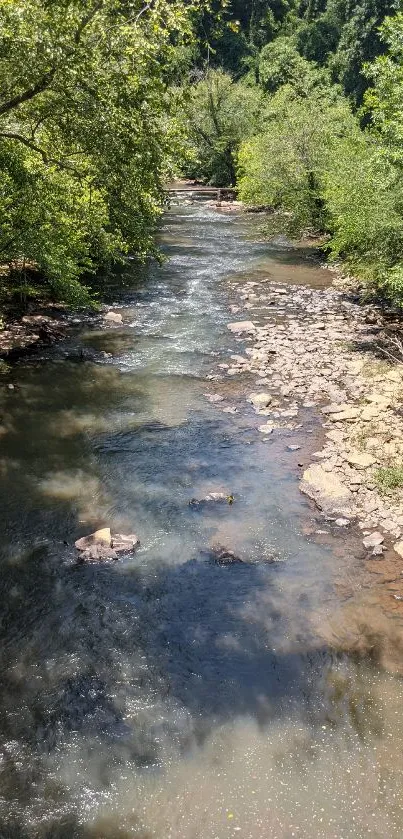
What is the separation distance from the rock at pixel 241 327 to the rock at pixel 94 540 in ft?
34.5

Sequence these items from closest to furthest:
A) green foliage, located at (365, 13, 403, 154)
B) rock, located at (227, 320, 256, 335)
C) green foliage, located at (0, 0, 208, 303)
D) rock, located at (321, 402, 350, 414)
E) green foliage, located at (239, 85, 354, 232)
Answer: green foliage, located at (0, 0, 208, 303) < rock, located at (321, 402, 350, 414) < green foliage, located at (365, 13, 403, 154) < rock, located at (227, 320, 256, 335) < green foliage, located at (239, 85, 354, 232)

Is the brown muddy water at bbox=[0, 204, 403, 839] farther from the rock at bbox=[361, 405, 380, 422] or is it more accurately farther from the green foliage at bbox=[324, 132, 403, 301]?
the green foliage at bbox=[324, 132, 403, 301]

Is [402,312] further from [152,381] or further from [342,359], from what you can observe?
[152,381]

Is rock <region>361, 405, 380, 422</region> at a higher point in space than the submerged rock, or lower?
higher

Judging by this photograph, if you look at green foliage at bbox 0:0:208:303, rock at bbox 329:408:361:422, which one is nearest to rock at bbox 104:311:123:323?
green foliage at bbox 0:0:208:303

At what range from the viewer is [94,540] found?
8.77 meters

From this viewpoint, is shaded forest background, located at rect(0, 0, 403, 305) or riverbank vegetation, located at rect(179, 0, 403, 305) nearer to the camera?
shaded forest background, located at rect(0, 0, 403, 305)

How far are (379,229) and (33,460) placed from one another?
11.6 metres

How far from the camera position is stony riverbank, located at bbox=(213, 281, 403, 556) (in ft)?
31.9

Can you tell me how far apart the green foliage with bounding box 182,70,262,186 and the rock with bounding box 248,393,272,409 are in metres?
40.7

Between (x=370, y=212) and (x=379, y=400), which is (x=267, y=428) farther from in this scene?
(x=370, y=212)

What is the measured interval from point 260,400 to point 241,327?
17.8 ft

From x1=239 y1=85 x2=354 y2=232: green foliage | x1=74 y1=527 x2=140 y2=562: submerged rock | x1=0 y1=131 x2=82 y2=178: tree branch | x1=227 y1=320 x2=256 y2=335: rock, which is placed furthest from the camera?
x1=239 y1=85 x2=354 y2=232: green foliage

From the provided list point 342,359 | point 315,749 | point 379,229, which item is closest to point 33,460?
point 315,749
